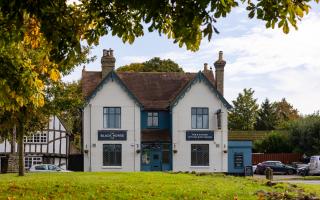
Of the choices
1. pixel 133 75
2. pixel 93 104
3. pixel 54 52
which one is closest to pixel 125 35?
pixel 54 52

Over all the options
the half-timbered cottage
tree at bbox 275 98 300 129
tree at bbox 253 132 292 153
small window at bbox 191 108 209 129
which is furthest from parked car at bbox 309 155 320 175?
tree at bbox 275 98 300 129

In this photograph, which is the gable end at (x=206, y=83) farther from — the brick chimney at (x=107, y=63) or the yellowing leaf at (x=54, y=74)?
the yellowing leaf at (x=54, y=74)

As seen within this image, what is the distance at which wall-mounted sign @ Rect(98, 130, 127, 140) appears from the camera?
51.5m

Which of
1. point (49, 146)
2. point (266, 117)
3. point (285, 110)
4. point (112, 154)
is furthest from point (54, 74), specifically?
point (285, 110)

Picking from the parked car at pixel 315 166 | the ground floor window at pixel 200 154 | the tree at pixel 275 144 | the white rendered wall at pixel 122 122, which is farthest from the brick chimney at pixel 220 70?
the tree at pixel 275 144

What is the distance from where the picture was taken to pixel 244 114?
100312 mm

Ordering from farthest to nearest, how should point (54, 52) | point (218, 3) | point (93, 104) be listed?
1. point (93, 104)
2. point (54, 52)
3. point (218, 3)

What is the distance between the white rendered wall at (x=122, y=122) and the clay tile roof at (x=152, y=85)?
126cm

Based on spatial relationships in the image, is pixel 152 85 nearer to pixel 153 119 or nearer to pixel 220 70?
pixel 153 119

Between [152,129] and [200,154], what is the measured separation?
4842 millimetres

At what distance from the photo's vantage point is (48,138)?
57.2m

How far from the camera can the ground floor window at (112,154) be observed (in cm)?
5103

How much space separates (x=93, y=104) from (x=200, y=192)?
3491 centimetres

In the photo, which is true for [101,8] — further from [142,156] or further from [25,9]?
[142,156]
